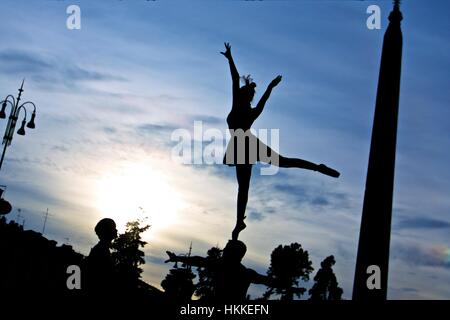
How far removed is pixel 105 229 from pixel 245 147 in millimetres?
3320

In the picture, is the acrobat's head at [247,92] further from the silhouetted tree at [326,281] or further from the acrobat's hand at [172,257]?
the silhouetted tree at [326,281]

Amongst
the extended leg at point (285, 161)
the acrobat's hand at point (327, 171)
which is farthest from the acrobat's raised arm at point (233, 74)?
the acrobat's hand at point (327, 171)

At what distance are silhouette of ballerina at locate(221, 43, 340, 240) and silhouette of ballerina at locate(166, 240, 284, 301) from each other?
0.96 metres

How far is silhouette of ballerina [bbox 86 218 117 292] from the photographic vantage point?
522cm

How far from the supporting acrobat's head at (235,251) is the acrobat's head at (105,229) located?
6.34 feet

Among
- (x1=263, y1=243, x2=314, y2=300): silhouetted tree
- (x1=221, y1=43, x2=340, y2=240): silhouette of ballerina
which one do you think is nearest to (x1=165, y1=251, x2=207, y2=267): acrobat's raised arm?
(x1=221, y1=43, x2=340, y2=240): silhouette of ballerina

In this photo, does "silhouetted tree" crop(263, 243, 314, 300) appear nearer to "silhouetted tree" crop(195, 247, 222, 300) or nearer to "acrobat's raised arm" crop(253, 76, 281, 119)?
"silhouetted tree" crop(195, 247, 222, 300)

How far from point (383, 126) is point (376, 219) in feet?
6.19

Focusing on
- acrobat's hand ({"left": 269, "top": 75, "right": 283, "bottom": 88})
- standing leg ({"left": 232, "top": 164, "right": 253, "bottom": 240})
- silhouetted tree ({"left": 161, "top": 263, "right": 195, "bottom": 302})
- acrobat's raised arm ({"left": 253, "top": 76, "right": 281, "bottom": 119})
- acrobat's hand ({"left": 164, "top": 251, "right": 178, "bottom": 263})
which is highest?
acrobat's hand ({"left": 269, "top": 75, "right": 283, "bottom": 88})

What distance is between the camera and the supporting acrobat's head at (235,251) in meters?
6.63

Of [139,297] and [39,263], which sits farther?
[39,263]
